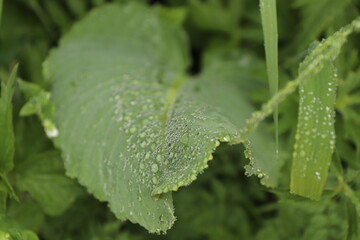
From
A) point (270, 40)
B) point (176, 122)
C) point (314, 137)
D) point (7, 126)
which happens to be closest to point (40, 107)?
point (7, 126)

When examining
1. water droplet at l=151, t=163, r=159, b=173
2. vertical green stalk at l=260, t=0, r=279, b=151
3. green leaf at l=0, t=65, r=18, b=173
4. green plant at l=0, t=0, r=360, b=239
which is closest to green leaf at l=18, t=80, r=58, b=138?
green plant at l=0, t=0, r=360, b=239

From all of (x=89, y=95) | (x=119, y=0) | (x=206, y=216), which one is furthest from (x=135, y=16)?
(x=206, y=216)

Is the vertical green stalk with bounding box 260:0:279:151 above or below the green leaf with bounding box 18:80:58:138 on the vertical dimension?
above

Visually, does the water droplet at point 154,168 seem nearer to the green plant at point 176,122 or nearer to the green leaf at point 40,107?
the green plant at point 176,122

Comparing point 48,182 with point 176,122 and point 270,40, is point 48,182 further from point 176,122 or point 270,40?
point 270,40

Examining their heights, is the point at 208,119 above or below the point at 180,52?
above

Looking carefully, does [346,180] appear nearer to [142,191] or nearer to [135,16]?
[142,191]

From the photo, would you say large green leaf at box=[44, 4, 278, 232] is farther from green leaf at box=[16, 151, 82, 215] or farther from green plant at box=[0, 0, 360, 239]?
green leaf at box=[16, 151, 82, 215]

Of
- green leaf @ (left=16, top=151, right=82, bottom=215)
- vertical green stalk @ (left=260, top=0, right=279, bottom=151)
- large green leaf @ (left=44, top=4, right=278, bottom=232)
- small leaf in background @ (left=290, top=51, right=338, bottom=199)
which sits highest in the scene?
vertical green stalk @ (left=260, top=0, right=279, bottom=151)

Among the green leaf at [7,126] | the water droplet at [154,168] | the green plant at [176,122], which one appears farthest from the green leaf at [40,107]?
the water droplet at [154,168]
